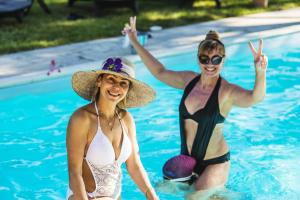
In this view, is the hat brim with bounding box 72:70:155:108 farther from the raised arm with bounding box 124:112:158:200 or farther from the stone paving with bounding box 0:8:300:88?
the stone paving with bounding box 0:8:300:88

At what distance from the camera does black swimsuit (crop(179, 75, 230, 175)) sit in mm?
4277

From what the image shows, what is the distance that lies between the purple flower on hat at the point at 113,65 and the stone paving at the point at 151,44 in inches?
158

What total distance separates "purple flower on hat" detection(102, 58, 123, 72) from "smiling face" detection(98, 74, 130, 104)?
5 centimetres

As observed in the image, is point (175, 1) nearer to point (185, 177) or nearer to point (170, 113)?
point (170, 113)

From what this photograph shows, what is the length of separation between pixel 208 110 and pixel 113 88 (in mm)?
1148

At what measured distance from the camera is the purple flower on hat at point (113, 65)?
129 inches

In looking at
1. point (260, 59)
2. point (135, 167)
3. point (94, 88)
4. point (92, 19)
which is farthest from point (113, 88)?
point (92, 19)

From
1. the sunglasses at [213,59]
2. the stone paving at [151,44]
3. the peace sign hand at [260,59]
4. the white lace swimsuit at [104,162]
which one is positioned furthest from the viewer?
the stone paving at [151,44]

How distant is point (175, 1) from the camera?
496 inches

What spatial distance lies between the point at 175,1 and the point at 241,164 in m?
7.31

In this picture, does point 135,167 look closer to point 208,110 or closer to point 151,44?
point 208,110

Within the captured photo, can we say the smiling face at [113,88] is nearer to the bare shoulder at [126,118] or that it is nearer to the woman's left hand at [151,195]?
the bare shoulder at [126,118]

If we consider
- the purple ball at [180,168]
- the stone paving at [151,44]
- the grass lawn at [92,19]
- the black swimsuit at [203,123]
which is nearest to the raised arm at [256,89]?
the black swimsuit at [203,123]

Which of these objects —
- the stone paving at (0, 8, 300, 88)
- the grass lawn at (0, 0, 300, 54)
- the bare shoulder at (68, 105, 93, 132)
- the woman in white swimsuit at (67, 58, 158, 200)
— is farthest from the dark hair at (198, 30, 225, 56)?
the grass lawn at (0, 0, 300, 54)
